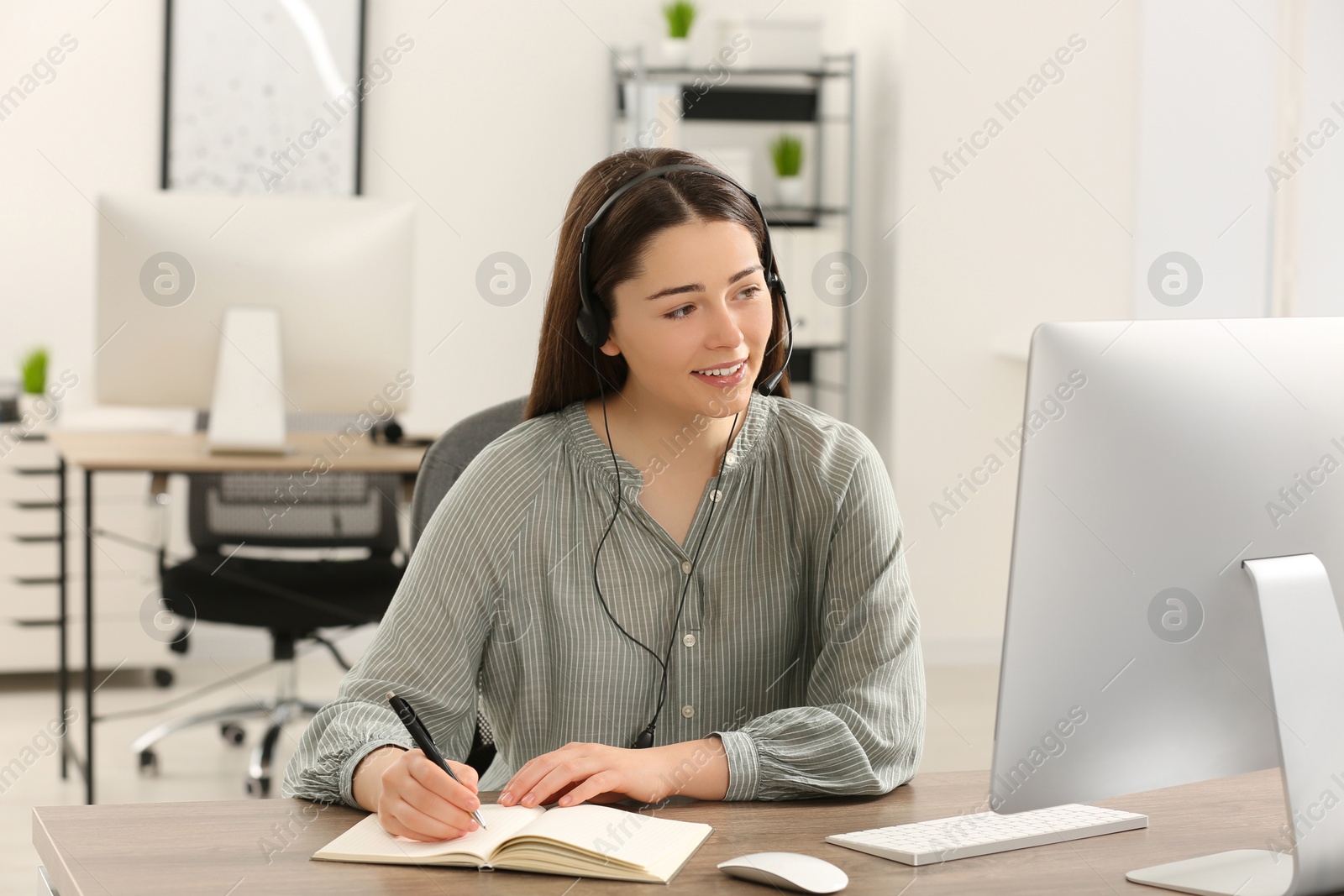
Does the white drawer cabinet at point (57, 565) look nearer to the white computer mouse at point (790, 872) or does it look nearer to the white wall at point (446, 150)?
the white wall at point (446, 150)

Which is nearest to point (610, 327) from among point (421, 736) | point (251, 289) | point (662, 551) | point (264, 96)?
point (662, 551)

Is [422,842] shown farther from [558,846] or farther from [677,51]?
[677,51]

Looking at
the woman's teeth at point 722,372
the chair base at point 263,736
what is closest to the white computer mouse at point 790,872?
the woman's teeth at point 722,372

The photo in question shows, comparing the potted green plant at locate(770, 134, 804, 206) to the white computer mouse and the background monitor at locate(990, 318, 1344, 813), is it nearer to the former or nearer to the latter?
the background monitor at locate(990, 318, 1344, 813)

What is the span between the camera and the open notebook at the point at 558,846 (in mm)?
944

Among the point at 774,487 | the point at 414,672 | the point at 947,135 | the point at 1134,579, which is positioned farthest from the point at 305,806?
the point at 947,135

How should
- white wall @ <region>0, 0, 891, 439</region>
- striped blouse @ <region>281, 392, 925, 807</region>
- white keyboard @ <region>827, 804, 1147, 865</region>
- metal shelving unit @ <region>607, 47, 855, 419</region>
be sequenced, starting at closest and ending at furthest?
white keyboard @ <region>827, 804, 1147, 865</region> < striped blouse @ <region>281, 392, 925, 807</region> < white wall @ <region>0, 0, 891, 439</region> < metal shelving unit @ <region>607, 47, 855, 419</region>

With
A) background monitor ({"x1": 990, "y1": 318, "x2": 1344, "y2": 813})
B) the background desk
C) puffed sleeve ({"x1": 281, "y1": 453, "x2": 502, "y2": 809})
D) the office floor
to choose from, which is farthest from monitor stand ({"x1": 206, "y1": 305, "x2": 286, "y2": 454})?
background monitor ({"x1": 990, "y1": 318, "x2": 1344, "y2": 813})

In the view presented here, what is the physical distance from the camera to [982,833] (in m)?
1.05

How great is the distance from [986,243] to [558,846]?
339 centimetres

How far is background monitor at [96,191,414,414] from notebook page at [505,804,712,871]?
6.85ft

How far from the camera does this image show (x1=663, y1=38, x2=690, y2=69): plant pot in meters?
4.24

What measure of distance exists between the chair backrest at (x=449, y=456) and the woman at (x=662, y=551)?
0.71 ft

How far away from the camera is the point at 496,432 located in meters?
1.63
